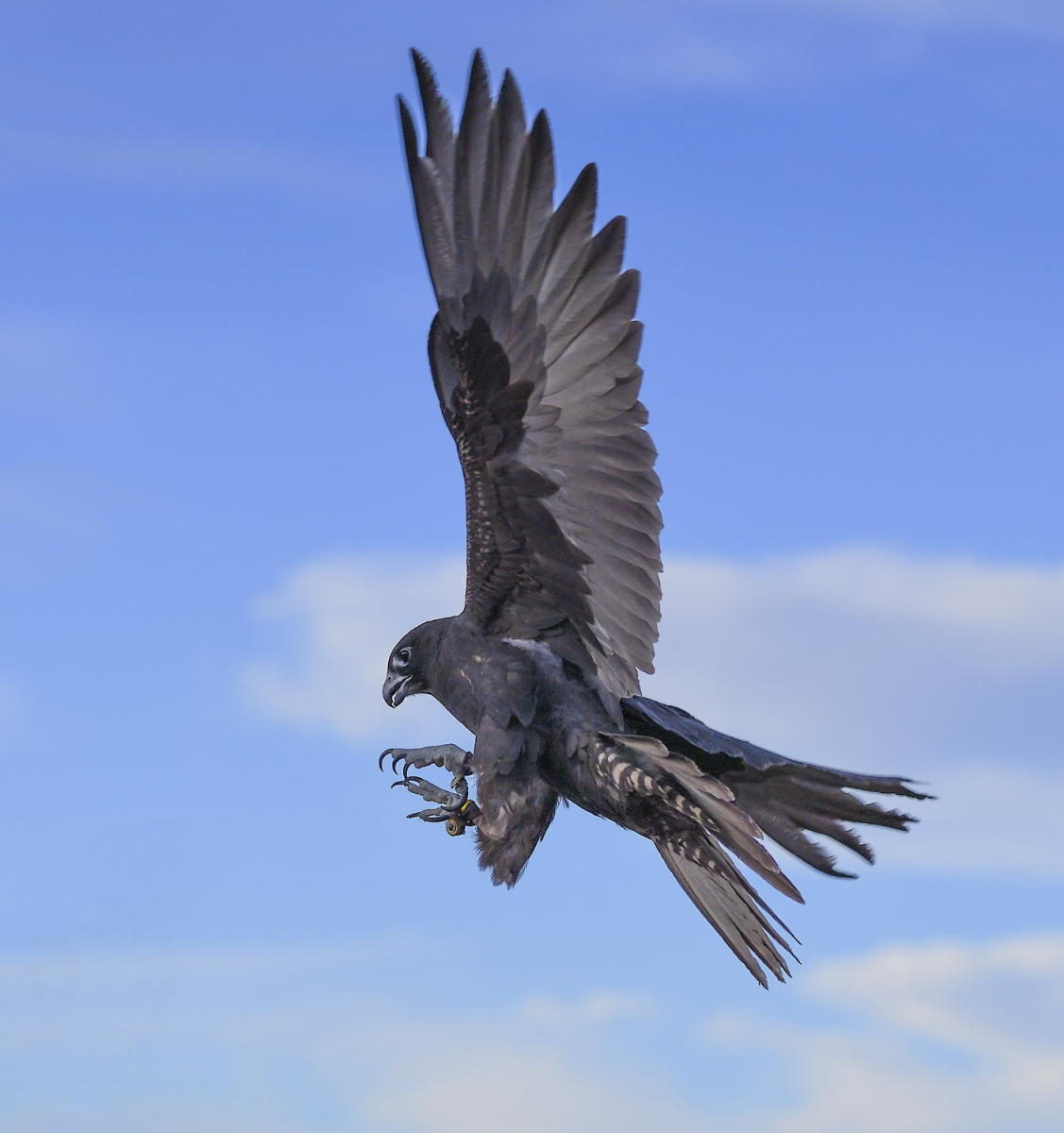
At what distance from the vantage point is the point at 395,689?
9.00 metres

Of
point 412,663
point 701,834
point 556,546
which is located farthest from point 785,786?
point 412,663

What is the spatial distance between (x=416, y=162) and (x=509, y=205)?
1.67 ft

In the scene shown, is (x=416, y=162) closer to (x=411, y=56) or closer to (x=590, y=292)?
(x=411, y=56)

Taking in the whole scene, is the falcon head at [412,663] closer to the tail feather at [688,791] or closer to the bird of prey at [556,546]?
the bird of prey at [556,546]

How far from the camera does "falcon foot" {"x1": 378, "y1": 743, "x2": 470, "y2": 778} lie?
8586 millimetres

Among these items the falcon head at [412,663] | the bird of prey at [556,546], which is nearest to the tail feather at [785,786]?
the bird of prey at [556,546]

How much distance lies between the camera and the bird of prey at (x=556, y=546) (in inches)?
310

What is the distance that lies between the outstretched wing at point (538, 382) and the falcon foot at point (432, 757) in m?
0.78

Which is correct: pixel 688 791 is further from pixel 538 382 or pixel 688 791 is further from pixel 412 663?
pixel 538 382

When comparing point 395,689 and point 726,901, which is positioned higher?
point 395,689

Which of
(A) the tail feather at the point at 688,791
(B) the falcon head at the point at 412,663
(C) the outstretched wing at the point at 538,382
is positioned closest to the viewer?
(A) the tail feather at the point at 688,791

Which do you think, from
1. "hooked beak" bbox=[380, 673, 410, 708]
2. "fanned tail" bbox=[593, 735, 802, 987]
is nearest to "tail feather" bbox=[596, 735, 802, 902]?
"fanned tail" bbox=[593, 735, 802, 987]

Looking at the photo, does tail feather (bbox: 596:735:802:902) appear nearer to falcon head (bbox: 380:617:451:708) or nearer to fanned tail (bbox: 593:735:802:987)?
fanned tail (bbox: 593:735:802:987)

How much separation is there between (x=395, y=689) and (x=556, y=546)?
4.93ft
